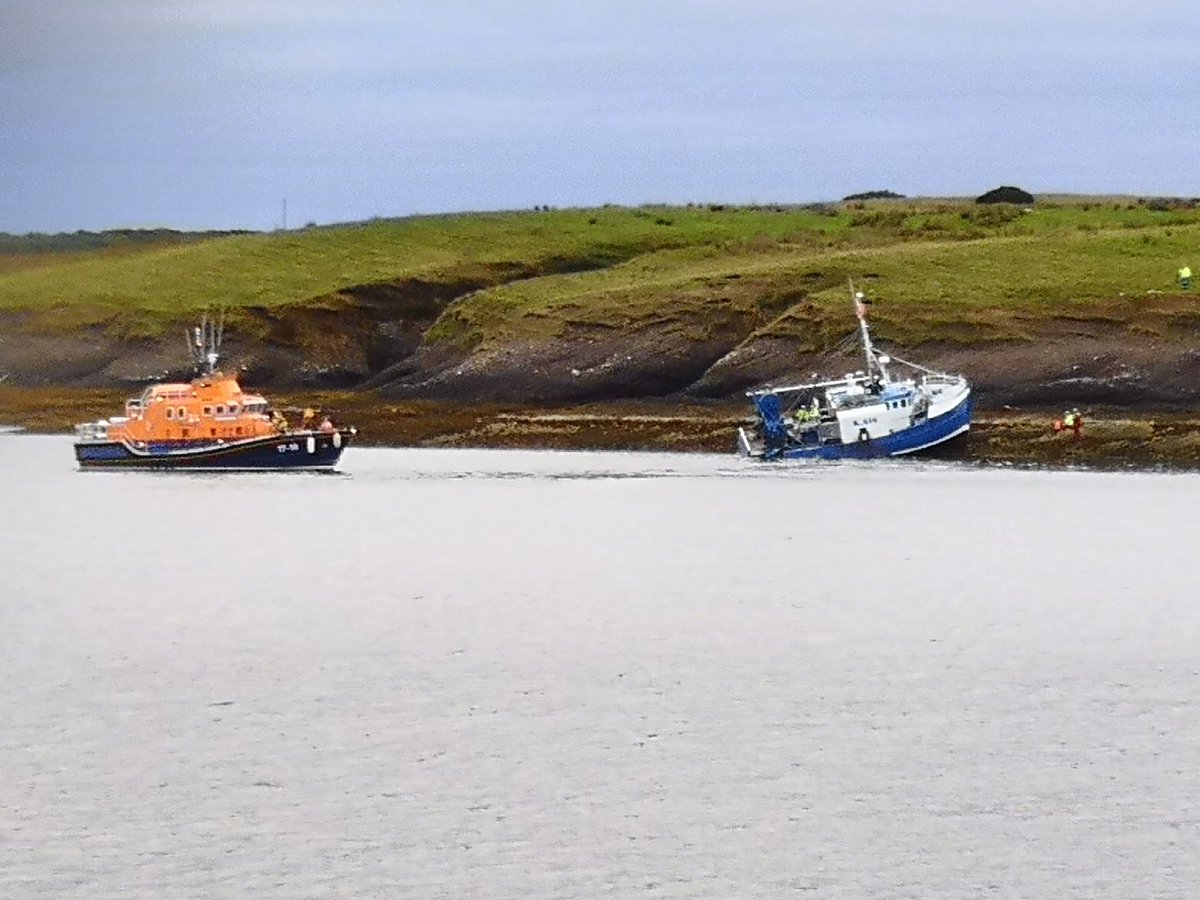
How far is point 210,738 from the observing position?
3045cm

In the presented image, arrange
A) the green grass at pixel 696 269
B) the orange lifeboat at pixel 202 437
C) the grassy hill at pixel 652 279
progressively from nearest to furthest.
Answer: the orange lifeboat at pixel 202 437, the grassy hill at pixel 652 279, the green grass at pixel 696 269

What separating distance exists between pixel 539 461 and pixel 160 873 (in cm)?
6994

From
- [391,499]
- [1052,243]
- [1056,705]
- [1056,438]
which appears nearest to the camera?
[1056,705]

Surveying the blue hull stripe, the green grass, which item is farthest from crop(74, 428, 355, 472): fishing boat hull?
the green grass

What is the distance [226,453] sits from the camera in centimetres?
9125

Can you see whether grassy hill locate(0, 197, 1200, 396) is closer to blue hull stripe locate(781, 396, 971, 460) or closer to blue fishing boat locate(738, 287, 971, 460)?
blue fishing boat locate(738, 287, 971, 460)

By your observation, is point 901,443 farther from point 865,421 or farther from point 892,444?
point 865,421

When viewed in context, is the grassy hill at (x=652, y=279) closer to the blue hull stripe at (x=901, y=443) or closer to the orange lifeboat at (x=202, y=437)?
the blue hull stripe at (x=901, y=443)

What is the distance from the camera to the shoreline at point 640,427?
8688 cm

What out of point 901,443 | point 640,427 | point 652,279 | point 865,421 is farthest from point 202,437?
point 652,279

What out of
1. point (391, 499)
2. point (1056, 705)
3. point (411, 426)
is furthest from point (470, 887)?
point (411, 426)

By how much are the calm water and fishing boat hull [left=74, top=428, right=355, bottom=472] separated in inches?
1011

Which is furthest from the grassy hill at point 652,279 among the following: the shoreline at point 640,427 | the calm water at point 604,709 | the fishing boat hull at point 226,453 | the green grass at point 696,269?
the calm water at point 604,709

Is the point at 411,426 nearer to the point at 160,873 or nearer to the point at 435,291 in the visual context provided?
the point at 435,291
